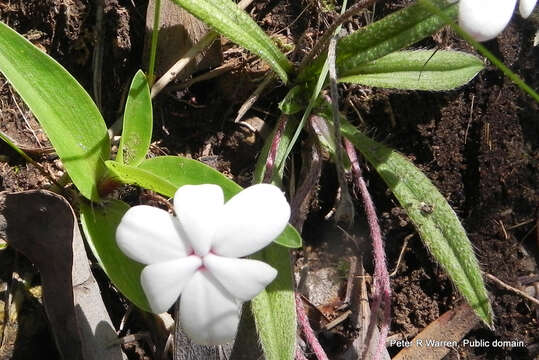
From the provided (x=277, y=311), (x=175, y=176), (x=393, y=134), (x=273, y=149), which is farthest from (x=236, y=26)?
(x=277, y=311)

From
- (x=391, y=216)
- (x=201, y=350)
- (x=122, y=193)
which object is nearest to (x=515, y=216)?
(x=391, y=216)

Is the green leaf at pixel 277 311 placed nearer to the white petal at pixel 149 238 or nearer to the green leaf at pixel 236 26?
the white petal at pixel 149 238

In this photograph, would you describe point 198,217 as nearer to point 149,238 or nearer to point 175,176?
point 149,238

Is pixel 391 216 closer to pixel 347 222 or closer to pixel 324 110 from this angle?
pixel 347 222

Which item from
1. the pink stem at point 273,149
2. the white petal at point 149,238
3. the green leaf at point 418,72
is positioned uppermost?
the green leaf at point 418,72

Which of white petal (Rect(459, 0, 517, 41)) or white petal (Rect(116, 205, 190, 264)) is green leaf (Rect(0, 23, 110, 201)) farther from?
white petal (Rect(459, 0, 517, 41))

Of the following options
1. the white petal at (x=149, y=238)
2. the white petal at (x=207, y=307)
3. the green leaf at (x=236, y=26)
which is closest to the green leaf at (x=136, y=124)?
the green leaf at (x=236, y=26)
